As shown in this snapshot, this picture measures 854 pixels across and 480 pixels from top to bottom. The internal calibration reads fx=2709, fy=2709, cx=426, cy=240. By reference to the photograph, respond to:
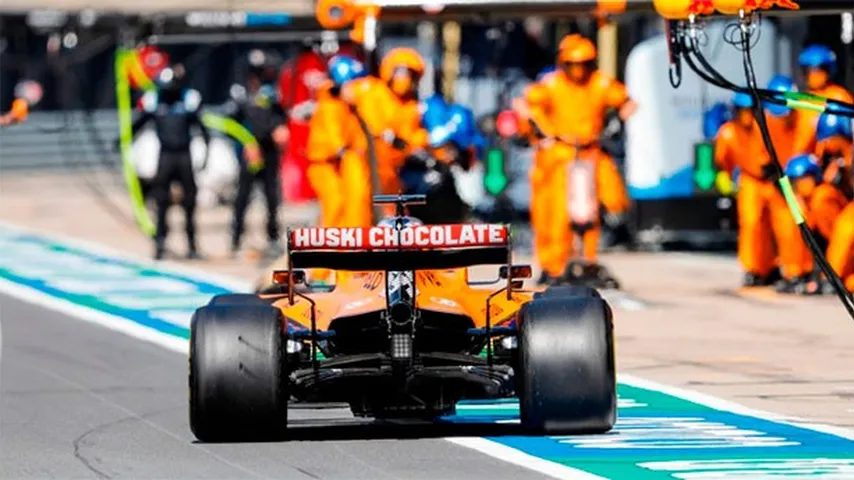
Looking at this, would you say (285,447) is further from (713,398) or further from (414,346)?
(713,398)

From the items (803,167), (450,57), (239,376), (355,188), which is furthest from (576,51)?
(239,376)

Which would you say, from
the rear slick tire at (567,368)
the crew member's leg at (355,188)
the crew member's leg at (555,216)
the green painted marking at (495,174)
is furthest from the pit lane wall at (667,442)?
the green painted marking at (495,174)

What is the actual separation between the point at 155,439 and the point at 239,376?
0.92 meters

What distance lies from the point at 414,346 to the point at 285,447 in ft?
2.46

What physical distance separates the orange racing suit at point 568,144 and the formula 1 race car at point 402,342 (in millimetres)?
8208

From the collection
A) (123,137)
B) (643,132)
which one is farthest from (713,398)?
(123,137)

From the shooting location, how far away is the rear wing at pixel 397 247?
41.8 ft

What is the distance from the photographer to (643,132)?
2520 cm

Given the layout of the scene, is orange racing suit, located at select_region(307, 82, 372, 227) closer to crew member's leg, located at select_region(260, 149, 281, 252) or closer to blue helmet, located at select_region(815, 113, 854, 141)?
blue helmet, located at select_region(815, 113, 854, 141)

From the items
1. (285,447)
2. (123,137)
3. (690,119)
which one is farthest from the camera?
(123,137)

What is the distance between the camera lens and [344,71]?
21672 mm

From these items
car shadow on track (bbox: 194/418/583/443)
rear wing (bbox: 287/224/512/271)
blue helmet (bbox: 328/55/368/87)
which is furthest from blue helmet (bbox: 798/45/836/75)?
rear wing (bbox: 287/224/512/271)

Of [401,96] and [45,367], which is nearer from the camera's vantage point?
[45,367]

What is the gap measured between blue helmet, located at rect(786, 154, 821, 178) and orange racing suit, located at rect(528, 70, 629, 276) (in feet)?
4.50
